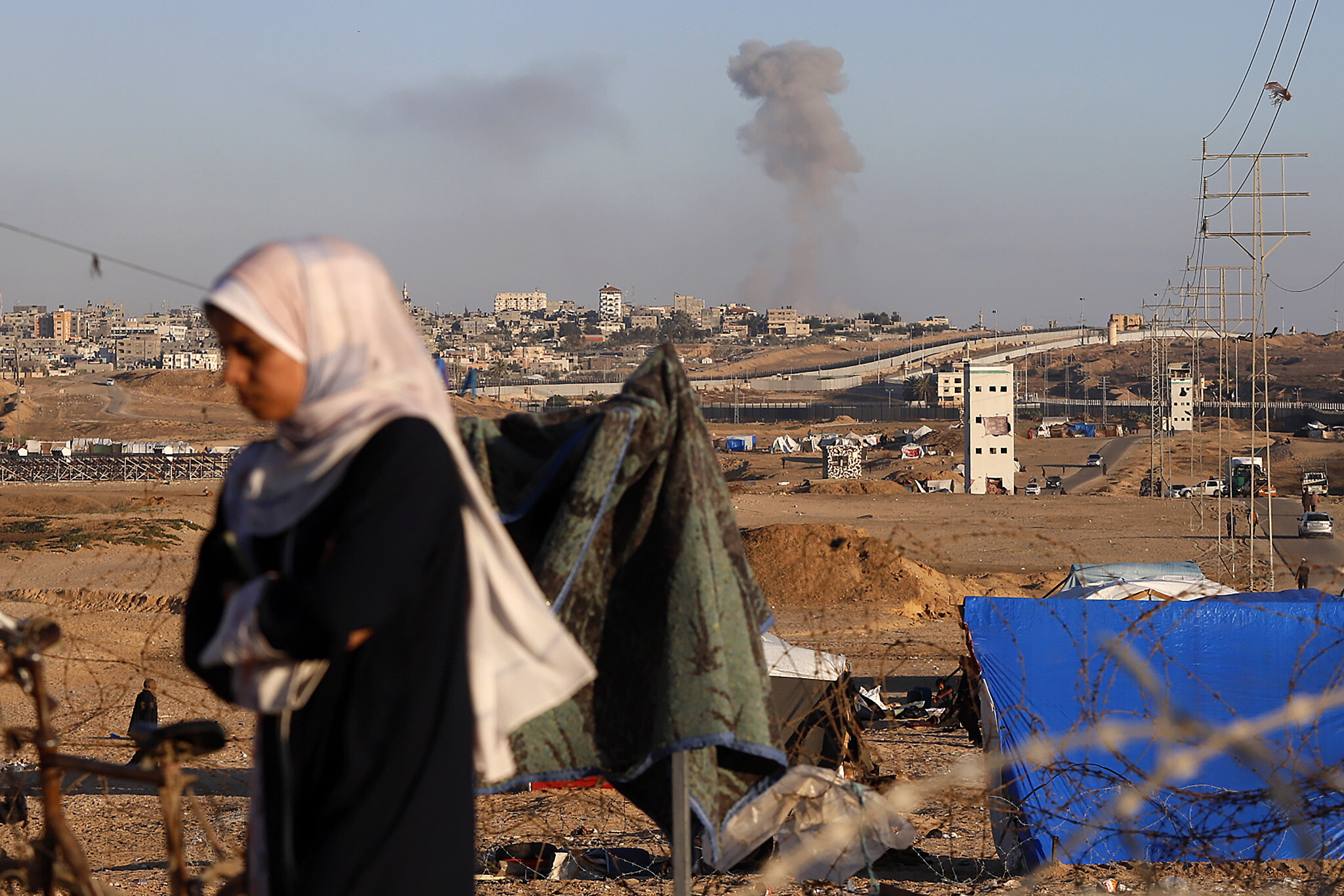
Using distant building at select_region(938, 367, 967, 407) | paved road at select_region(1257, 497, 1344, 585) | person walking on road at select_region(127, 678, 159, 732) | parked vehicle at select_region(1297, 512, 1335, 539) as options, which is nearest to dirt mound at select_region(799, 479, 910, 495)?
paved road at select_region(1257, 497, 1344, 585)

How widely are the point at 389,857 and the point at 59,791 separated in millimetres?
1056

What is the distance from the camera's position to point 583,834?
6770mm

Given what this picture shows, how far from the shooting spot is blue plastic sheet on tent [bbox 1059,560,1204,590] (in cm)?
1458

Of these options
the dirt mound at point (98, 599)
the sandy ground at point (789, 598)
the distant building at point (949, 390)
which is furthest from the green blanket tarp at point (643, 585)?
the distant building at point (949, 390)

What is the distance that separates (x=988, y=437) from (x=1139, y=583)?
39.5 m

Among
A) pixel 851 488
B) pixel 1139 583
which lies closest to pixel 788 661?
pixel 1139 583

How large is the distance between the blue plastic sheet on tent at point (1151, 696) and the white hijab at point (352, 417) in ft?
10.9

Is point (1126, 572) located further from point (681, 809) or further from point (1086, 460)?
point (1086, 460)

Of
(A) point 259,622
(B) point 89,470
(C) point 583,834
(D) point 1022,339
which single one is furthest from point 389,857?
(D) point 1022,339

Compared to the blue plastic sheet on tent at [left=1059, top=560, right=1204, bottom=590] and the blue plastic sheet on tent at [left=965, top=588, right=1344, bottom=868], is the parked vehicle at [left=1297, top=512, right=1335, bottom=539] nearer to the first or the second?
the blue plastic sheet on tent at [left=1059, top=560, right=1204, bottom=590]

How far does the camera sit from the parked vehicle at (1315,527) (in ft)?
103

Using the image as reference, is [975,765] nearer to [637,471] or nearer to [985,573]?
[637,471]

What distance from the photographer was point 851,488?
146 ft

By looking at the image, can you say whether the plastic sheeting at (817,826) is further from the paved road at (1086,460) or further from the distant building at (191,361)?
the distant building at (191,361)
